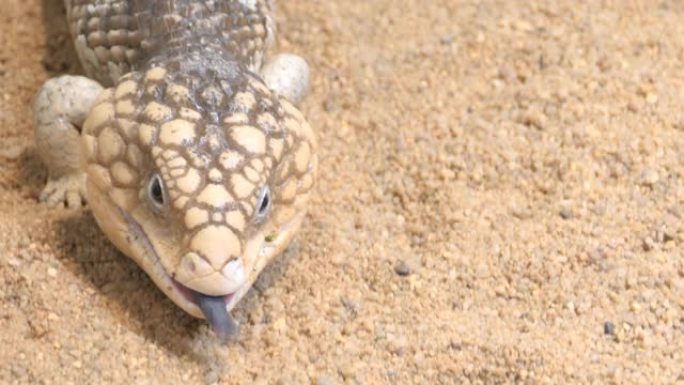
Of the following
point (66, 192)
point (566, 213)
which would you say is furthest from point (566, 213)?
point (66, 192)

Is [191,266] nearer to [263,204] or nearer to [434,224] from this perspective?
[263,204]

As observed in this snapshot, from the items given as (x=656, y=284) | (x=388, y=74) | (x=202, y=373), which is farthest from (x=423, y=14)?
(x=202, y=373)

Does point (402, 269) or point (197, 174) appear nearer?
point (197, 174)

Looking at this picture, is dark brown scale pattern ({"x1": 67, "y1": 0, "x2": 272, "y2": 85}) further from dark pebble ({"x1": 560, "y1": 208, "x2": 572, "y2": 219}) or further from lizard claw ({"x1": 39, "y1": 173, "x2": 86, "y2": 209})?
dark pebble ({"x1": 560, "y1": 208, "x2": 572, "y2": 219})

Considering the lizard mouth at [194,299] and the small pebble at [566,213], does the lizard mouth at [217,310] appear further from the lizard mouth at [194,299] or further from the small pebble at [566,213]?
the small pebble at [566,213]

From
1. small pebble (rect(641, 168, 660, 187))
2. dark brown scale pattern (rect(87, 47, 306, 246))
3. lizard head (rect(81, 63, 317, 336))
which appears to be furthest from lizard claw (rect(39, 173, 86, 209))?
small pebble (rect(641, 168, 660, 187))

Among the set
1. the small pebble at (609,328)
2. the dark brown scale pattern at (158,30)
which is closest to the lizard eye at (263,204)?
the dark brown scale pattern at (158,30)
